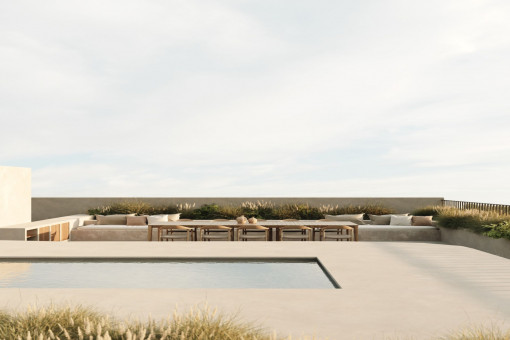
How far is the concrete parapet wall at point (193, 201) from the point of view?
1728 cm

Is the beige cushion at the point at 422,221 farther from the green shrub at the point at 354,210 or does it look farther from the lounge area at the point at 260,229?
the green shrub at the point at 354,210

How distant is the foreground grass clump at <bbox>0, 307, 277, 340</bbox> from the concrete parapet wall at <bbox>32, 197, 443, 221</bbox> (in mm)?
13532

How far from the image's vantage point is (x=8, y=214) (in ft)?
44.5

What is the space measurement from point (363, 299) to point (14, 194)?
12.1m

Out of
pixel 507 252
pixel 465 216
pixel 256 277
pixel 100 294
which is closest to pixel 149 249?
pixel 256 277

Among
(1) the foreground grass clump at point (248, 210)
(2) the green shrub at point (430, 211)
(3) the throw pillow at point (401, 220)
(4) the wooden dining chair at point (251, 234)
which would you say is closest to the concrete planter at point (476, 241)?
(3) the throw pillow at point (401, 220)

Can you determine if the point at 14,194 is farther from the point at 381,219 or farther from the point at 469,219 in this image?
the point at 469,219

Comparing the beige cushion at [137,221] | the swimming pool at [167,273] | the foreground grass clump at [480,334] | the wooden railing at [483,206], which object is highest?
the wooden railing at [483,206]

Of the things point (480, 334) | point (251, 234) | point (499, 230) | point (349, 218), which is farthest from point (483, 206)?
point (480, 334)

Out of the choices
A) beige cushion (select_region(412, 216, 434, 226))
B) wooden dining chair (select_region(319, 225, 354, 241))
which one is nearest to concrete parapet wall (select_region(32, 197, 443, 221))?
beige cushion (select_region(412, 216, 434, 226))

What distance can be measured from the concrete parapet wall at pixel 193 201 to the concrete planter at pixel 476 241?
14.0 feet

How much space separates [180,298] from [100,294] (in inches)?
32.7

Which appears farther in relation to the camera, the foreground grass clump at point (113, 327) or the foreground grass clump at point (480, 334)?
the foreground grass clump at point (480, 334)

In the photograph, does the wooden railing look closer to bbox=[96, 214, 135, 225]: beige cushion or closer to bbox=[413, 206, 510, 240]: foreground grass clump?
bbox=[413, 206, 510, 240]: foreground grass clump
